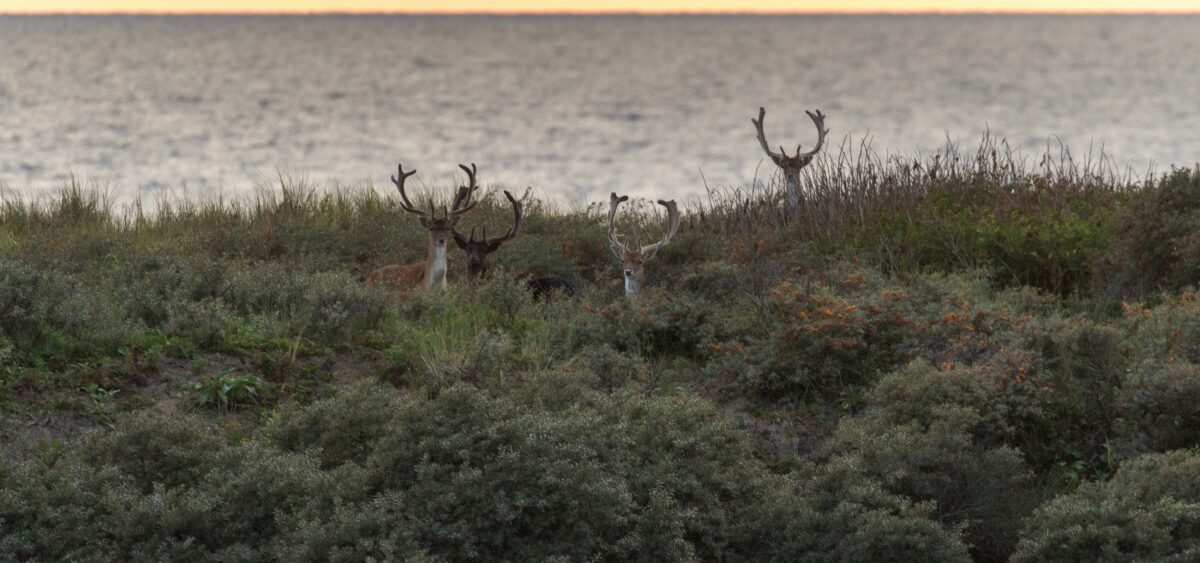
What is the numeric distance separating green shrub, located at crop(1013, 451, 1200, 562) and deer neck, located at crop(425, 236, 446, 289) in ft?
19.3

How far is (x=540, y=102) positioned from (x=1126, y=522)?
207 feet

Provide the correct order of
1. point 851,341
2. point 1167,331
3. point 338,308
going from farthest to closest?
point 338,308
point 851,341
point 1167,331

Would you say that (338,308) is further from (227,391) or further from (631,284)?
(631,284)

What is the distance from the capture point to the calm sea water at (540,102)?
37.9 meters

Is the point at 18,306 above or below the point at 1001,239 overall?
above

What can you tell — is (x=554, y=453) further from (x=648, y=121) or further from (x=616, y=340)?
(x=648, y=121)

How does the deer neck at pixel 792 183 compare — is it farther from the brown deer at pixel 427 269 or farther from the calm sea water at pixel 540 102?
the brown deer at pixel 427 269

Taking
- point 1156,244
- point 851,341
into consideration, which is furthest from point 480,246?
point 1156,244

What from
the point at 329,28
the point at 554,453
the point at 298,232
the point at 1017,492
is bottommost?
the point at 1017,492

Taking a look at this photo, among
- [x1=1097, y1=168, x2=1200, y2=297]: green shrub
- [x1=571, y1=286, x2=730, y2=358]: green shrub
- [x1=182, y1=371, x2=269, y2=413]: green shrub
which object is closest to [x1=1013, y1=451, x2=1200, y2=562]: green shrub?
[x1=571, y1=286, x2=730, y2=358]: green shrub

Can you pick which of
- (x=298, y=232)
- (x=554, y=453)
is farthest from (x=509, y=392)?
(x=298, y=232)

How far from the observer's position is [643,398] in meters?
7.23

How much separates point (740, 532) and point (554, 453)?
949mm

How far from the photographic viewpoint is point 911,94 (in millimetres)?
73875
